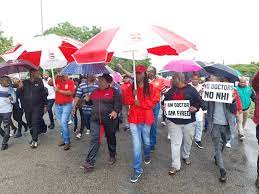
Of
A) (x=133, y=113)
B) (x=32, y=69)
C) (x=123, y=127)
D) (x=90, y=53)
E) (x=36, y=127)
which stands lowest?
(x=123, y=127)

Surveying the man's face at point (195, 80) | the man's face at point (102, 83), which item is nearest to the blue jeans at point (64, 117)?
the man's face at point (102, 83)

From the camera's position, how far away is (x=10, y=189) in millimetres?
5188

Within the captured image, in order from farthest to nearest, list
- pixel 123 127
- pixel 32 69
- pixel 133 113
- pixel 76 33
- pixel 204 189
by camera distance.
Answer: pixel 76 33
pixel 123 127
pixel 32 69
pixel 133 113
pixel 204 189

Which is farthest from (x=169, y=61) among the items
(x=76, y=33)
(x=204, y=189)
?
(x=76, y=33)

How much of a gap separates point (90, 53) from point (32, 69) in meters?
3.30

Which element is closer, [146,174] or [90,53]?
[90,53]

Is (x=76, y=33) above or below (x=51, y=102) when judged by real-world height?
above

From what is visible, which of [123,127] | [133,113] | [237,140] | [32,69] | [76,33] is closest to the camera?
[133,113]

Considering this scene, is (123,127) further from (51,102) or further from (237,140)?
(237,140)

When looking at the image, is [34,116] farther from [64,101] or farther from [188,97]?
[188,97]

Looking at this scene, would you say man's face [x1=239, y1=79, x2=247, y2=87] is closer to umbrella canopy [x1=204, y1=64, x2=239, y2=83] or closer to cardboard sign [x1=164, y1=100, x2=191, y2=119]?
umbrella canopy [x1=204, y1=64, x2=239, y2=83]

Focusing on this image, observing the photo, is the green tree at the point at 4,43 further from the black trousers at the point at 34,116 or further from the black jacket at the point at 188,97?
the black jacket at the point at 188,97

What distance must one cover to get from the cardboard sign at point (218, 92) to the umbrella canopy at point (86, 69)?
181 cm

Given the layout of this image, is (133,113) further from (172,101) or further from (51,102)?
(51,102)
